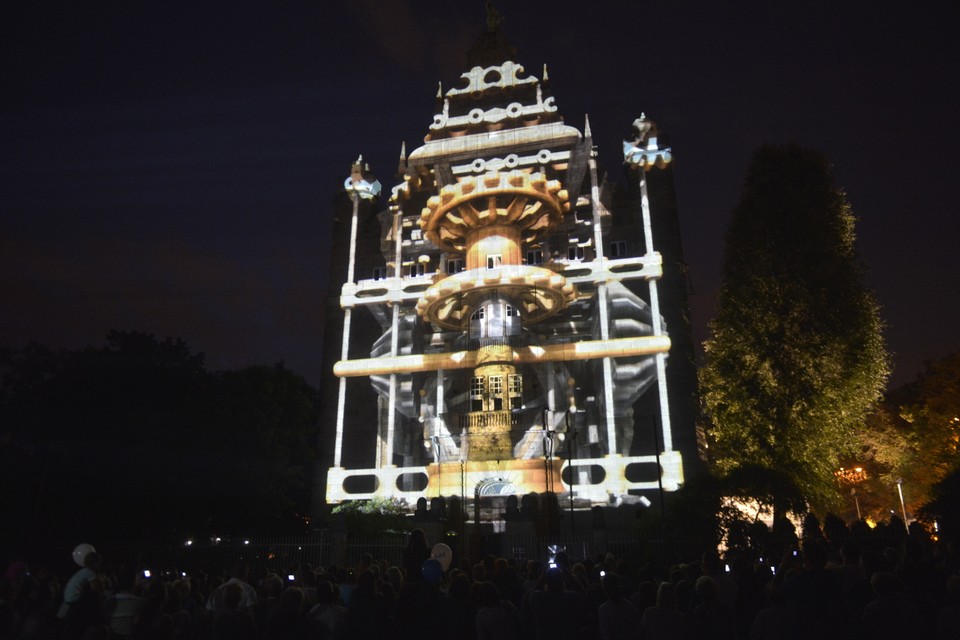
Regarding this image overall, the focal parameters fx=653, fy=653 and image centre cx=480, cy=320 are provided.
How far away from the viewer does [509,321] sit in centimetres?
3728

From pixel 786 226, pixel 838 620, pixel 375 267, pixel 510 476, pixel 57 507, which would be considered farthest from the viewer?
pixel 375 267

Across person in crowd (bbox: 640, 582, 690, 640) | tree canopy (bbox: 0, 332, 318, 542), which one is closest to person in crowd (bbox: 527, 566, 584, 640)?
person in crowd (bbox: 640, 582, 690, 640)

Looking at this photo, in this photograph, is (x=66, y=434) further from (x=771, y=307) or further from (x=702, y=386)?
(x=771, y=307)

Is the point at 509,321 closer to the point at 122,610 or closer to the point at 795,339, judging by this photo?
the point at 795,339

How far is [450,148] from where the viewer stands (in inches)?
1676

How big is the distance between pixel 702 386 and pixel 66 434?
2364cm

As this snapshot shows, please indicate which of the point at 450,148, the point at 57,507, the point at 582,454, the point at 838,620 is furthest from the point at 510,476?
the point at 838,620

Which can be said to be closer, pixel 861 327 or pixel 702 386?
pixel 861 327

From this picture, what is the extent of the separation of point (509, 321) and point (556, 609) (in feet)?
102

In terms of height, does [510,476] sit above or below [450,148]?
below

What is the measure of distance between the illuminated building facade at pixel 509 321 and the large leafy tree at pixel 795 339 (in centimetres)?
797

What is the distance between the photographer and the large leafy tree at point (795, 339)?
2303cm

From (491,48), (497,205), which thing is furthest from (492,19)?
(497,205)

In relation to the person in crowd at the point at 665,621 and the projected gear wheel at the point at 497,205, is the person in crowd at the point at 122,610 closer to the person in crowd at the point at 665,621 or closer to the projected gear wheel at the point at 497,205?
the person in crowd at the point at 665,621
